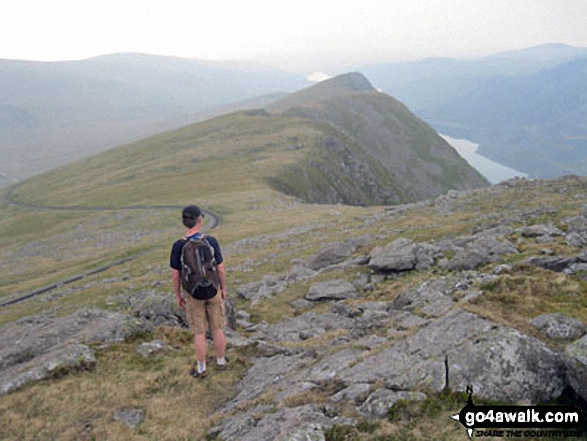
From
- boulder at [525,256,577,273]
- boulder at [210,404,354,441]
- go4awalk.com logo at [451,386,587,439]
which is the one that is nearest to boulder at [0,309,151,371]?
boulder at [210,404,354,441]

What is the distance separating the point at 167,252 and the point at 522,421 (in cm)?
5436

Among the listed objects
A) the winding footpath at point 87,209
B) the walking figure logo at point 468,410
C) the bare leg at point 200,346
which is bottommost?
the winding footpath at point 87,209

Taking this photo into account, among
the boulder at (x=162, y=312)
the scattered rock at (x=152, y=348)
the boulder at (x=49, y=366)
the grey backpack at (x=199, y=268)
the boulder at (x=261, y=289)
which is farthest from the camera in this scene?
the boulder at (x=261, y=289)

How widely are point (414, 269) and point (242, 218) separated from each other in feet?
176

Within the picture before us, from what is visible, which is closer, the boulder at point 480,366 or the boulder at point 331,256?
the boulder at point 480,366

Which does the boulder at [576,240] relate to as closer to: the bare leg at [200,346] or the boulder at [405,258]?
the boulder at [405,258]

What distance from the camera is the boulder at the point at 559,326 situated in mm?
10812

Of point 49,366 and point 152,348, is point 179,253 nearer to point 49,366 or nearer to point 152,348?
point 152,348

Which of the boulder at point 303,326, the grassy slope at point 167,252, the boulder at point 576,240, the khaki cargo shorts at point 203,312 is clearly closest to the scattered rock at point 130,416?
the grassy slope at point 167,252

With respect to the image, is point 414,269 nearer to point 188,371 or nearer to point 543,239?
point 543,239

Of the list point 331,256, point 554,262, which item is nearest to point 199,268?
point 554,262

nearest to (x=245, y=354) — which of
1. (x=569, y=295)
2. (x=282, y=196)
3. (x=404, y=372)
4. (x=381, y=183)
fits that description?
(x=404, y=372)

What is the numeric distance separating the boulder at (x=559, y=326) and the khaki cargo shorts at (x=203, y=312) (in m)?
9.32

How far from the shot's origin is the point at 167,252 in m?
57.9
